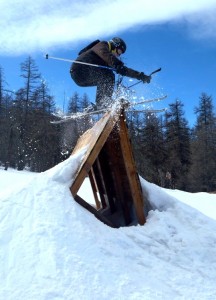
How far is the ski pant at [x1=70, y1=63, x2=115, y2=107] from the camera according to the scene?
600cm

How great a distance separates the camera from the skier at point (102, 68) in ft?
19.1

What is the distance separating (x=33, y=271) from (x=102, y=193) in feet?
11.8

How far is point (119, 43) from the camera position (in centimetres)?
607

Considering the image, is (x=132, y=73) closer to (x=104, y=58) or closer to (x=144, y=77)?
(x=144, y=77)

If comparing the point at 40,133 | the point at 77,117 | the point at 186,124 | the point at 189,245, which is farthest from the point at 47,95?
the point at 189,245

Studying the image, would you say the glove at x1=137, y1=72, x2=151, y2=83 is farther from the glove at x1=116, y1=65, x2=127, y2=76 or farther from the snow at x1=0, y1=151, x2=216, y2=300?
the snow at x1=0, y1=151, x2=216, y2=300

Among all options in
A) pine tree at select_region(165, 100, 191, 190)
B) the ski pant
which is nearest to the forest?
pine tree at select_region(165, 100, 191, 190)

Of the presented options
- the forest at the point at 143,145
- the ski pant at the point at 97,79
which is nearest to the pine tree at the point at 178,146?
the forest at the point at 143,145

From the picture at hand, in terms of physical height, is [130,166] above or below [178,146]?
above

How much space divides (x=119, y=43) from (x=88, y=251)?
3856 mm

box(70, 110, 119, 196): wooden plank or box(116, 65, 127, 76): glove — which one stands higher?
box(116, 65, 127, 76): glove

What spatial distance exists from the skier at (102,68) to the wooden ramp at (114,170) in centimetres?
81

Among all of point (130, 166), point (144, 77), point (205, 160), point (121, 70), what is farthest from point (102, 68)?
point (205, 160)

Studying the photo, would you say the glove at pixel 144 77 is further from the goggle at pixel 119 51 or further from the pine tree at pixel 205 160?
the pine tree at pixel 205 160
